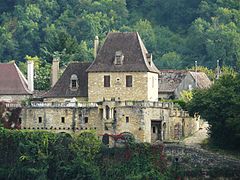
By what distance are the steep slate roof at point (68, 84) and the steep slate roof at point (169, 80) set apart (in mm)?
10940

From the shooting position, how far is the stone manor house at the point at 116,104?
362ft

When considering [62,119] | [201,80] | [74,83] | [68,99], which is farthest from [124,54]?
[201,80]

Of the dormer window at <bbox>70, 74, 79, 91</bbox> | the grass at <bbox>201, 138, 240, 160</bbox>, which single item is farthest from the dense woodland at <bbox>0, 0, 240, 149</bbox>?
the grass at <bbox>201, 138, 240, 160</bbox>

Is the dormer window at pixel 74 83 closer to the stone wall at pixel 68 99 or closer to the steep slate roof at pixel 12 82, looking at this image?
the stone wall at pixel 68 99

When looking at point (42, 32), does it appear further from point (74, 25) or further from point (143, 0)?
point (143, 0)

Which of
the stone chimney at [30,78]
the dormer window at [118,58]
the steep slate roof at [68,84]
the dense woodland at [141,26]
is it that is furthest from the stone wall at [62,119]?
the dense woodland at [141,26]

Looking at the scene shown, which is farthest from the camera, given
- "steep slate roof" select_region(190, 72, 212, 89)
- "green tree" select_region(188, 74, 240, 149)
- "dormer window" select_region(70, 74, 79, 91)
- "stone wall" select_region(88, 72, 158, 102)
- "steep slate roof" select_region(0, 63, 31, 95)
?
"steep slate roof" select_region(190, 72, 212, 89)

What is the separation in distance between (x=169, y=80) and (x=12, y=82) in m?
15.0

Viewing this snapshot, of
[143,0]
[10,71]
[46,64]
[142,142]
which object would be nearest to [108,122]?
[142,142]

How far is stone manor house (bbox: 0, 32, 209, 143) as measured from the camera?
110 m

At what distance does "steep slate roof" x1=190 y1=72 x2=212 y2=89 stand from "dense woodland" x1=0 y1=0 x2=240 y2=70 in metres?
32.8

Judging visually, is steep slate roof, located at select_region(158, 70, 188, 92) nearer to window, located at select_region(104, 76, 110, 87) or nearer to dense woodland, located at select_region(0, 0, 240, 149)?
window, located at select_region(104, 76, 110, 87)

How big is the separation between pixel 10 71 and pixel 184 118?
52.0ft

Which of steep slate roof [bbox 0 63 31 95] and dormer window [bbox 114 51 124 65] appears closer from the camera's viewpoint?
dormer window [bbox 114 51 124 65]
